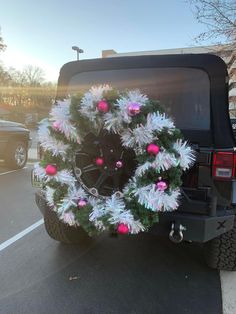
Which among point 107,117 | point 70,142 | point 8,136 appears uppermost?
point 107,117

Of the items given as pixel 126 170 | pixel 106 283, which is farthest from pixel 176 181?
pixel 106 283

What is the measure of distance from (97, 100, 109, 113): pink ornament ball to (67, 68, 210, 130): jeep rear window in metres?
0.93

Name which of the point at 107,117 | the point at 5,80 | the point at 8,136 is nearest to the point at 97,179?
the point at 107,117

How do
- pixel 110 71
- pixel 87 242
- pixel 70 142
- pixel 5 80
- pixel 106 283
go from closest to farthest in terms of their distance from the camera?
pixel 70 142 < pixel 106 283 < pixel 110 71 < pixel 87 242 < pixel 5 80

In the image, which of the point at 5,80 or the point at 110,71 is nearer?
the point at 110,71

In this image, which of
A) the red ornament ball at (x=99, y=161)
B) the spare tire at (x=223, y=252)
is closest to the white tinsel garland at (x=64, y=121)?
the red ornament ball at (x=99, y=161)

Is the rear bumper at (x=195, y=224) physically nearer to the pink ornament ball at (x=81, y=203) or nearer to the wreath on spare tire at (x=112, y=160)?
the wreath on spare tire at (x=112, y=160)

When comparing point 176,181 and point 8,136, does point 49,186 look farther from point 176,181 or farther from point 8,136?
point 8,136

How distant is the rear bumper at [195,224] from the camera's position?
2.79 metres

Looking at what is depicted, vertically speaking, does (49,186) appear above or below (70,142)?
below

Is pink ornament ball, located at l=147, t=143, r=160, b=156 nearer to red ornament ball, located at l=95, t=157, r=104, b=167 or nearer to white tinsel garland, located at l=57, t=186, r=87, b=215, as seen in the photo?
red ornament ball, located at l=95, t=157, r=104, b=167

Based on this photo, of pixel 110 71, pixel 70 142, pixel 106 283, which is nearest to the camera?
pixel 70 142

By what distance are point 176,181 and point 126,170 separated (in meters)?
0.43

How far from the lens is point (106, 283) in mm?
3258
